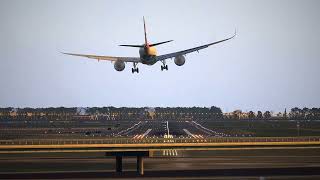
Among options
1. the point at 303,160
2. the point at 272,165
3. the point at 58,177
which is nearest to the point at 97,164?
the point at 58,177

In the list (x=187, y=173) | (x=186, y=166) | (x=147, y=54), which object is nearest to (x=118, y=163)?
(x=187, y=173)

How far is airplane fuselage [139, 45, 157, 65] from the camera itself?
333 ft

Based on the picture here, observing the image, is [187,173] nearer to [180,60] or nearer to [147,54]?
[180,60]

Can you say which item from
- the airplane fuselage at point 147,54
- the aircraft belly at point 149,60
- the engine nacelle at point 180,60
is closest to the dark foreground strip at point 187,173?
the engine nacelle at point 180,60

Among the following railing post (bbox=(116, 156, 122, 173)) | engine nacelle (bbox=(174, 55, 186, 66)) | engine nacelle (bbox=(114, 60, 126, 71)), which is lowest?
railing post (bbox=(116, 156, 122, 173))

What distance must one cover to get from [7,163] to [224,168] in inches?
→ 1847

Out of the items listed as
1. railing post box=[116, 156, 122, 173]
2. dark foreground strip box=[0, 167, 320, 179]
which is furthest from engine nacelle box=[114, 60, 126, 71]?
dark foreground strip box=[0, 167, 320, 179]

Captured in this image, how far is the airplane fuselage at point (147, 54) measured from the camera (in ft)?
333

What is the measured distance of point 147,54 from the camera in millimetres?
101562

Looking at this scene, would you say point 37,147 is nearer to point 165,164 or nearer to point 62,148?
point 62,148

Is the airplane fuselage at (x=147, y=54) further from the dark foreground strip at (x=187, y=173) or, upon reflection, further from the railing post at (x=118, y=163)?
the dark foreground strip at (x=187, y=173)

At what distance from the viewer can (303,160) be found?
420 ft

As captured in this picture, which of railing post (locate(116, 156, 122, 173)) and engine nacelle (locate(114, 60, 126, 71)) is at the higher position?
engine nacelle (locate(114, 60, 126, 71))

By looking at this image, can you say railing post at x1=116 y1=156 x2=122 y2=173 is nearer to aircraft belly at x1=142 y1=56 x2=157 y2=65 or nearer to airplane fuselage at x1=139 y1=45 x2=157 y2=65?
aircraft belly at x1=142 y1=56 x2=157 y2=65
